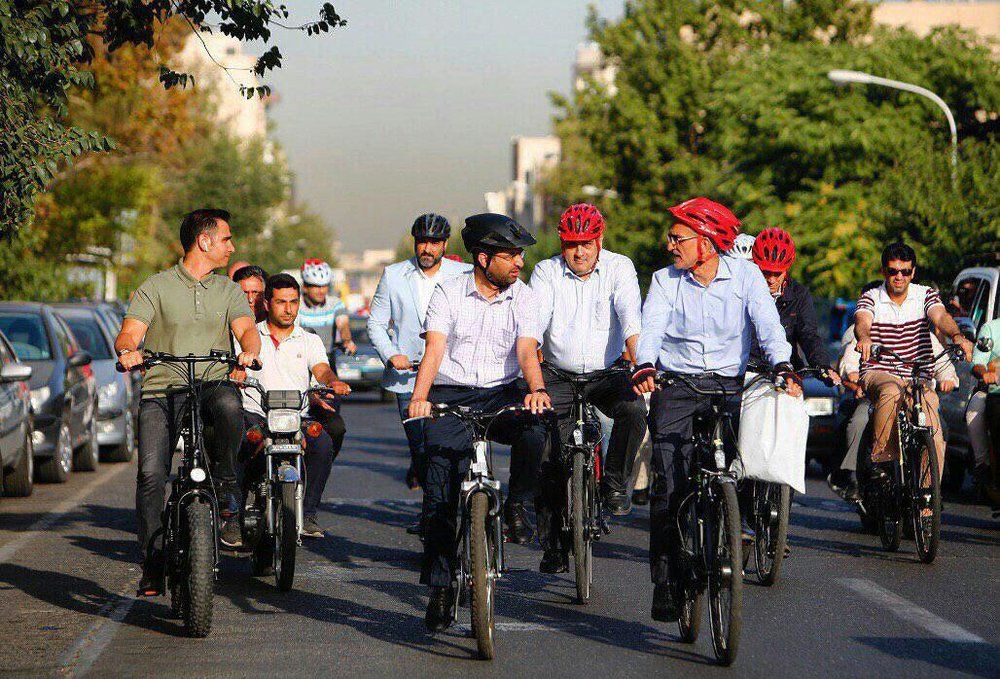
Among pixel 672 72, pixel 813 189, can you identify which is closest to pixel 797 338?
pixel 813 189

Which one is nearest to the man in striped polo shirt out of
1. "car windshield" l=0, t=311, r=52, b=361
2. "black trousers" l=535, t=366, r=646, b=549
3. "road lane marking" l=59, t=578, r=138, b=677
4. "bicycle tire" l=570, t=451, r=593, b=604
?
"black trousers" l=535, t=366, r=646, b=549

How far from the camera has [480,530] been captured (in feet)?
23.1

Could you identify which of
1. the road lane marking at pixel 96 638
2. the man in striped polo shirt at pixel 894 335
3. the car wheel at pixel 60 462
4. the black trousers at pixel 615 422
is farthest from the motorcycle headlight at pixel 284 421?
the car wheel at pixel 60 462

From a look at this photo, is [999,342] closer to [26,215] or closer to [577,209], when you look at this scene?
[577,209]

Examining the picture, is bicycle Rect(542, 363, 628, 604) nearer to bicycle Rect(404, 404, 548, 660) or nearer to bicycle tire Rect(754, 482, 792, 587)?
bicycle tire Rect(754, 482, 792, 587)

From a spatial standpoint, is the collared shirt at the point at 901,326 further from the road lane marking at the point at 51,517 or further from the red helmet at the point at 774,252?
the road lane marking at the point at 51,517

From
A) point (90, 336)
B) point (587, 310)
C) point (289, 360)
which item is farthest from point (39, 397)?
point (587, 310)

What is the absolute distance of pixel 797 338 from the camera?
10.5 metres

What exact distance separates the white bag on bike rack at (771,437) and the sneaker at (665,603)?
610 millimetres

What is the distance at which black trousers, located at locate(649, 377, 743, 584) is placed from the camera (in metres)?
7.35

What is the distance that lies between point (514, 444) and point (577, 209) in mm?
1576

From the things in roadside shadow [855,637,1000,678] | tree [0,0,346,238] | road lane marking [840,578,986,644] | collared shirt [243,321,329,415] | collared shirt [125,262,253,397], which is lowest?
roadside shadow [855,637,1000,678]

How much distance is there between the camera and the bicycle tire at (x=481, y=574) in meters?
6.99

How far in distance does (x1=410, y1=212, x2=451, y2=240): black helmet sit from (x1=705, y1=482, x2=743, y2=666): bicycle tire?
172 inches
